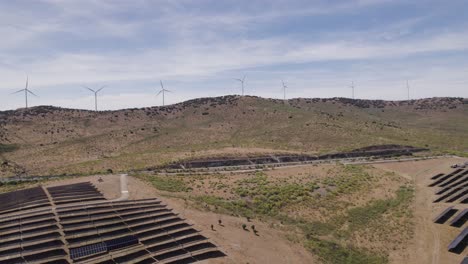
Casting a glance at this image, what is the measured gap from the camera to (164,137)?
158125mm

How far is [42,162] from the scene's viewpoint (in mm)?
115938

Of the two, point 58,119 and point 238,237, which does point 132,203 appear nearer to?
point 238,237

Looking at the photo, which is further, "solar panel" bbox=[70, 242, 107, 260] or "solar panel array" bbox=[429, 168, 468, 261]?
"solar panel array" bbox=[429, 168, 468, 261]

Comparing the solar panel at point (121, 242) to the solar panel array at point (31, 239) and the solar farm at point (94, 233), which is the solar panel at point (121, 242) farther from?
the solar panel array at point (31, 239)

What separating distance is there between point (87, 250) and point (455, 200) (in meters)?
64.1

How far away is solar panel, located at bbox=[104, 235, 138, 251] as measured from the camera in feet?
138

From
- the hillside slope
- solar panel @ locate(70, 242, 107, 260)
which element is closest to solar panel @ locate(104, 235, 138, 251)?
solar panel @ locate(70, 242, 107, 260)

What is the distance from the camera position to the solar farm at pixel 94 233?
39781 mm

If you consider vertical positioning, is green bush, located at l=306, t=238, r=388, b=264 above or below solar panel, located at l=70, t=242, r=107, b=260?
below

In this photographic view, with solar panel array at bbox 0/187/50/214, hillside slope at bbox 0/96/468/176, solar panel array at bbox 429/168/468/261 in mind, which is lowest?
solar panel array at bbox 429/168/468/261

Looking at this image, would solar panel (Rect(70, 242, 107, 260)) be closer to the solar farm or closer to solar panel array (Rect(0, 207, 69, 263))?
the solar farm

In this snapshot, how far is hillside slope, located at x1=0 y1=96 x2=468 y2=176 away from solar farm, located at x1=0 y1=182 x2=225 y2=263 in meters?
48.3

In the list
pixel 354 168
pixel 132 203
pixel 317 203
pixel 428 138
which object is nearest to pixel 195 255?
pixel 132 203

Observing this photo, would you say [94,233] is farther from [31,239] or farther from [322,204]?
[322,204]
